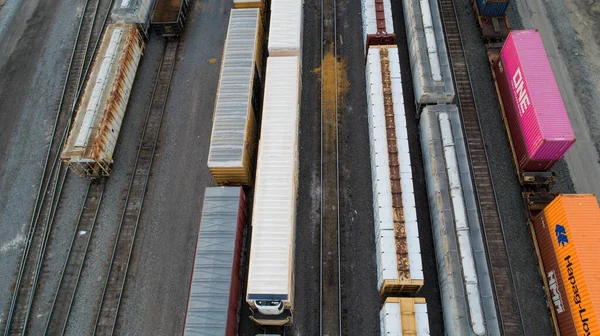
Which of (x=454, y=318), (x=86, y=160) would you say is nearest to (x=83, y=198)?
(x=86, y=160)

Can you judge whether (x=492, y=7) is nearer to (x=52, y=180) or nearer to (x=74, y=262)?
(x=74, y=262)

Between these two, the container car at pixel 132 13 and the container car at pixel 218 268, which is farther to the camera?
the container car at pixel 132 13

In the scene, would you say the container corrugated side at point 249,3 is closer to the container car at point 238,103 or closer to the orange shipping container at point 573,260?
the container car at point 238,103

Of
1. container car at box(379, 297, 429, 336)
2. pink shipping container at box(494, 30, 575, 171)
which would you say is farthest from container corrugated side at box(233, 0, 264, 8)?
container car at box(379, 297, 429, 336)

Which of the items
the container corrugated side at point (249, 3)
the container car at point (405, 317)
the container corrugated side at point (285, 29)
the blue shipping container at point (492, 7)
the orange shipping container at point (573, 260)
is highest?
the container corrugated side at point (249, 3)

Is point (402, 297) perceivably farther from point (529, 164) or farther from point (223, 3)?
point (223, 3)

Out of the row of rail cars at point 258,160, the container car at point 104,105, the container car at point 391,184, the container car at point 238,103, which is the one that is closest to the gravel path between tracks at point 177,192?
the container car at point 104,105

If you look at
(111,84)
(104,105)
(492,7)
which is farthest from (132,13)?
(492,7)

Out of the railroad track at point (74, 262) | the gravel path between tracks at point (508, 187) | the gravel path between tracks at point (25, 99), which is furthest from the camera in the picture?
the gravel path between tracks at point (25, 99)
